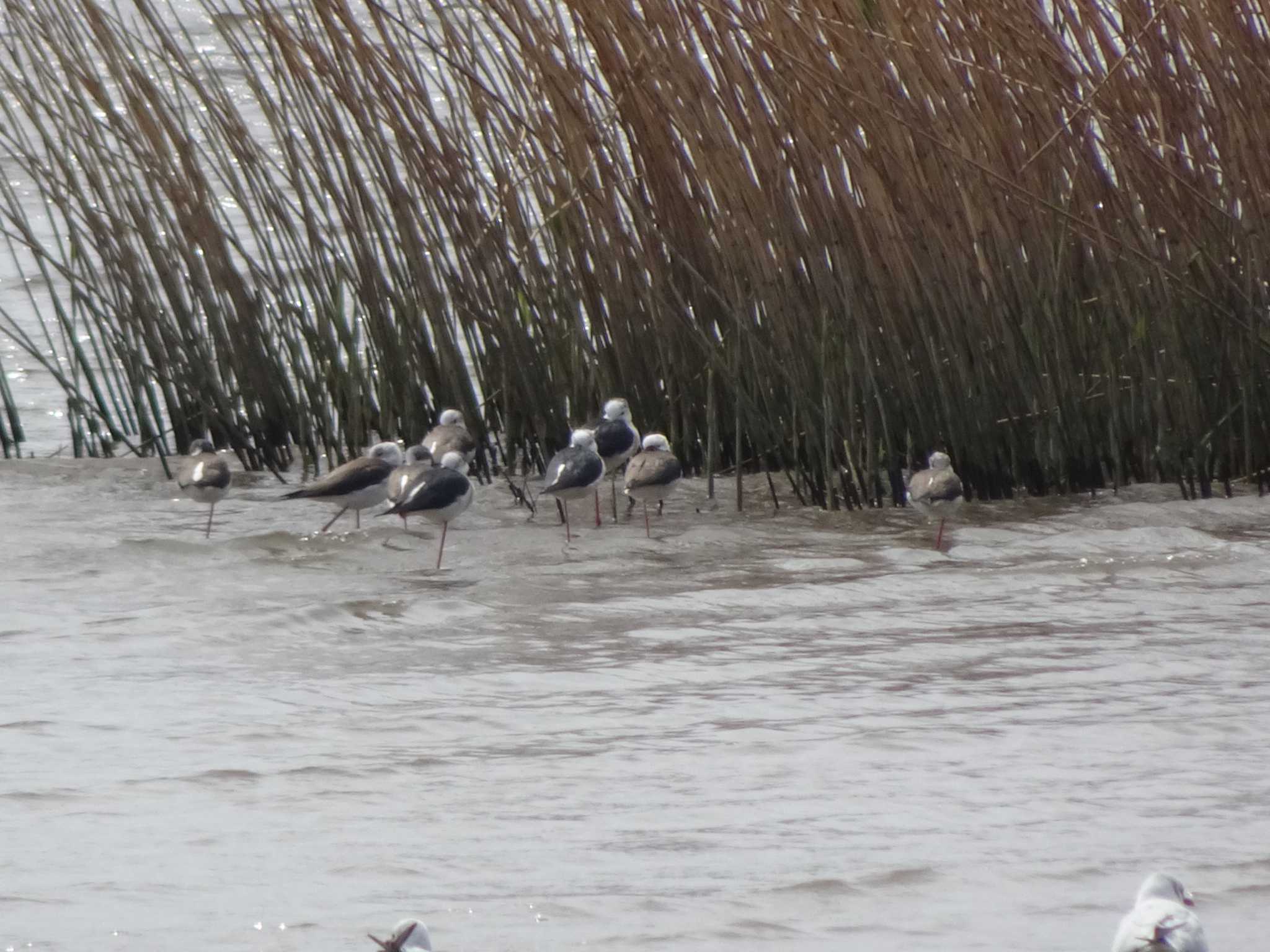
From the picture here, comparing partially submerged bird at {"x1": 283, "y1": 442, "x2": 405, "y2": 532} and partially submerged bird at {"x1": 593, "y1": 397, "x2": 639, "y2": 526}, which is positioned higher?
partially submerged bird at {"x1": 593, "y1": 397, "x2": 639, "y2": 526}

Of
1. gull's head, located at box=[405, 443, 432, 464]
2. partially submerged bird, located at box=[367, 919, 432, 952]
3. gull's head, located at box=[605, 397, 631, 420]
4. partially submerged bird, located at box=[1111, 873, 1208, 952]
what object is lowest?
partially submerged bird, located at box=[367, 919, 432, 952]

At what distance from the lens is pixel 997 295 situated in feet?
22.3

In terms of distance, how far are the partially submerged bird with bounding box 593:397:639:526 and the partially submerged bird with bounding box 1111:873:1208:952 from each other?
15.3 ft

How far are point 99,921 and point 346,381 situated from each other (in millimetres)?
5015

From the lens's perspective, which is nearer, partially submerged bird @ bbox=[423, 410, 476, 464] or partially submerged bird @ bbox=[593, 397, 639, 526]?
partially submerged bird @ bbox=[593, 397, 639, 526]

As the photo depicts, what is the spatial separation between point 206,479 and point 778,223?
92.0 inches

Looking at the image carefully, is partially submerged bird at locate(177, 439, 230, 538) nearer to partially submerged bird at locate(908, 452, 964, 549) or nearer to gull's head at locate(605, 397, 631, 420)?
gull's head at locate(605, 397, 631, 420)

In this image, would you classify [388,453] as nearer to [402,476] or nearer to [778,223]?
[402,476]

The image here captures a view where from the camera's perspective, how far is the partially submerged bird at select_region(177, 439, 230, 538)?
7160mm

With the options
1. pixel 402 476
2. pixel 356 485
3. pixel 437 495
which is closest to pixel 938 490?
pixel 437 495

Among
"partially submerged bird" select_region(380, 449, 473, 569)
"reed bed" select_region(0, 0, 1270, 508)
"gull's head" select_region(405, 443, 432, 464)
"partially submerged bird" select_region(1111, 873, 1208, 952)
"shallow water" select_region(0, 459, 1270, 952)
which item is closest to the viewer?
"partially submerged bird" select_region(1111, 873, 1208, 952)

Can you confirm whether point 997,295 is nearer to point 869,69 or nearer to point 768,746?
point 869,69

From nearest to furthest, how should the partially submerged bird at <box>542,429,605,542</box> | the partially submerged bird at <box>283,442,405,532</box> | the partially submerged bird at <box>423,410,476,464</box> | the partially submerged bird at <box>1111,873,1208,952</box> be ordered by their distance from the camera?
the partially submerged bird at <box>1111,873,1208,952</box> → the partially submerged bird at <box>542,429,605,542</box> → the partially submerged bird at <box>283,442,405,532</box> → the partially submerged bird at <box>423,410,476,464</box>

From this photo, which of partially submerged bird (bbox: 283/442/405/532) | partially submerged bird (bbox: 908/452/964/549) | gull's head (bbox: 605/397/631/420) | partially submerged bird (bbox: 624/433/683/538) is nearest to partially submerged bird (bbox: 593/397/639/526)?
gull's head (bbox: 605/397/631/420)
